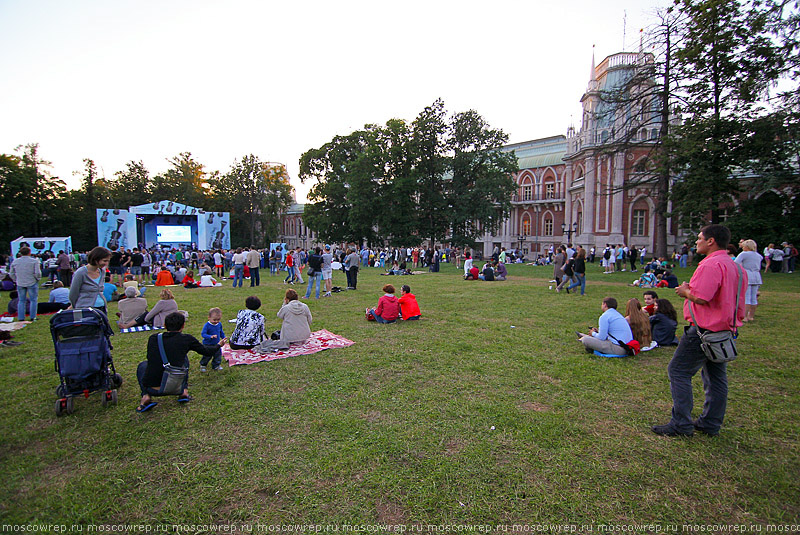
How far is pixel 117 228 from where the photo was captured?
3453 centimetres

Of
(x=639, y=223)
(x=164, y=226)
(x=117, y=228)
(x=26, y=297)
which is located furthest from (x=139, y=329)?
(x=639, y=223)

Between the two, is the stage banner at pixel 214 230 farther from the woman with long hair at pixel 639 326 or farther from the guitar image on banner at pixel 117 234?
the woman with long hair at pixel 639 326

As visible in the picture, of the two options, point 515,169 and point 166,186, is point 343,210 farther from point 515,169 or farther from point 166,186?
point 166,186

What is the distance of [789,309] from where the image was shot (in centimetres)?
1059

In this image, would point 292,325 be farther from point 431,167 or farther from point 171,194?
point 171,194

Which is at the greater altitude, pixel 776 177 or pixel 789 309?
pixel 776 177

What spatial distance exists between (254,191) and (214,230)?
14930 mm

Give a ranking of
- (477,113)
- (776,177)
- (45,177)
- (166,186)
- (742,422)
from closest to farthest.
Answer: (742,422)
(776,177)
(477,113)
(45,177)
(166,186)

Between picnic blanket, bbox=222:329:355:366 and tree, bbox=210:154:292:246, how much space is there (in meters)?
45.5

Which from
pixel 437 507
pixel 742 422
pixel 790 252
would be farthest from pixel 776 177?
pixel 437 507

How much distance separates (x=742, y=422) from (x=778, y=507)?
1.54 meters

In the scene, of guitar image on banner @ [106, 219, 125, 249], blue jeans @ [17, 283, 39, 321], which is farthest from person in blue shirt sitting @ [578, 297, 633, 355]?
guitar image on banner @ [106, 219, 125, 249]

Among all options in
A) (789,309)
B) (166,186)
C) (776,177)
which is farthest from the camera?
(166,186)

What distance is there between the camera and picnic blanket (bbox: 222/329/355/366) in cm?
633
